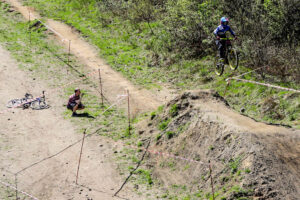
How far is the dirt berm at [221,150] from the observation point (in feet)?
30.8

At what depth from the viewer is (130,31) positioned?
25781mm

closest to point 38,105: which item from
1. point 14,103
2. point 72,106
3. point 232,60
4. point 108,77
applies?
point 14,103

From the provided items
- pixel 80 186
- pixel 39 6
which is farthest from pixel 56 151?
pixel 39 6

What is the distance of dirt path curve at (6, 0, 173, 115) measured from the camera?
17.2 metres

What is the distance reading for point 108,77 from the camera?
2056 cm

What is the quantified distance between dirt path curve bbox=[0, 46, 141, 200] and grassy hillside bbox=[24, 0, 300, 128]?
5.65 m

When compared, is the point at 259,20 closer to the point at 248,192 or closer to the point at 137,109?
the point at 137,109

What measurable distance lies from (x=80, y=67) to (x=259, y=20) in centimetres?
1080

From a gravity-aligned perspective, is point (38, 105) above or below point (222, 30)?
below

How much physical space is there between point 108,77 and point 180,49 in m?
4.46

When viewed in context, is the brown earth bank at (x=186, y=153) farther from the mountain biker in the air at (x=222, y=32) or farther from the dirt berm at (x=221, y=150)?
the mountain biker in the air at (x=222, y=32)

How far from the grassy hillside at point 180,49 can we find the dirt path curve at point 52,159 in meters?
5.65

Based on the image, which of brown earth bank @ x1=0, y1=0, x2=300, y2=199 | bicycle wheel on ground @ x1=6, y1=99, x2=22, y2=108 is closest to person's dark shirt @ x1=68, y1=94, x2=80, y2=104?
brown earth bank @ x1=0, y1=0, x2=300, y2=199

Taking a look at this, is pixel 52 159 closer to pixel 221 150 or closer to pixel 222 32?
pixel 221 150
